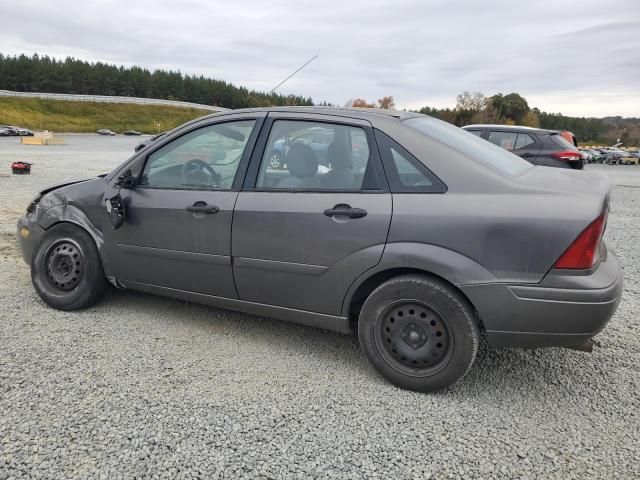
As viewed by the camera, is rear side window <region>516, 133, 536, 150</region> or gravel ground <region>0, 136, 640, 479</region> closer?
gravel ground <region>0, 136, 640, 479</region>

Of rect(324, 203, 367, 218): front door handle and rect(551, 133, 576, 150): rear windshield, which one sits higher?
rect(551, 133, 576, 150): rear windshield

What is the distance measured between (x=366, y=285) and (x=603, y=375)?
163 cm

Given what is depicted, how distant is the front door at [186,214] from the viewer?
328 cm

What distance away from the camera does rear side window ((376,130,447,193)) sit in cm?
275

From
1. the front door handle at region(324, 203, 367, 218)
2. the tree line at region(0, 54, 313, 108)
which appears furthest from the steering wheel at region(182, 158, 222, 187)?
the tree line at region(0, 54, 313, 108)

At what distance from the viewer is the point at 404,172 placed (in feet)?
9.25

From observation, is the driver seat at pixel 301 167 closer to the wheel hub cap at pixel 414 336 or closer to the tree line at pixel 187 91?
the wheel hub cap at pixel 414 336

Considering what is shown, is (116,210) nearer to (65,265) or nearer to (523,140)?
(65,265)

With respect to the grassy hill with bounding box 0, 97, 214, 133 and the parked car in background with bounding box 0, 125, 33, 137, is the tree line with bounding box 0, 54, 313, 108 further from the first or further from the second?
the parked car in background with bounding box 0, 125, 33, 137

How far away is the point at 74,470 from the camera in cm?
213

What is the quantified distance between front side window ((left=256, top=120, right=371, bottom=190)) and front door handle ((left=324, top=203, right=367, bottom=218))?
134 mm

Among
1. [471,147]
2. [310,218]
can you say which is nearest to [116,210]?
[310,218]

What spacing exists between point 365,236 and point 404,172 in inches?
17.4

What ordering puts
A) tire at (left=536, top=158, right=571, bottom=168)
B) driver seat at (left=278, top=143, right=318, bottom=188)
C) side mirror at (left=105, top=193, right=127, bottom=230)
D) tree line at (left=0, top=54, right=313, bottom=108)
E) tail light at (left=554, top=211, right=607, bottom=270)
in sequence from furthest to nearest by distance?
tree line at (left=0, top=54, right=313, bottom=108) < tire at (left=536, top=158, right=571, bottom=168) < side mirror at (left=105, top=193, right=127, bottom=230) < driver seat at (left=278, top=143, right=318, bottom=188) < tail light at (left=554, top=211, right=607, bottom=270)
